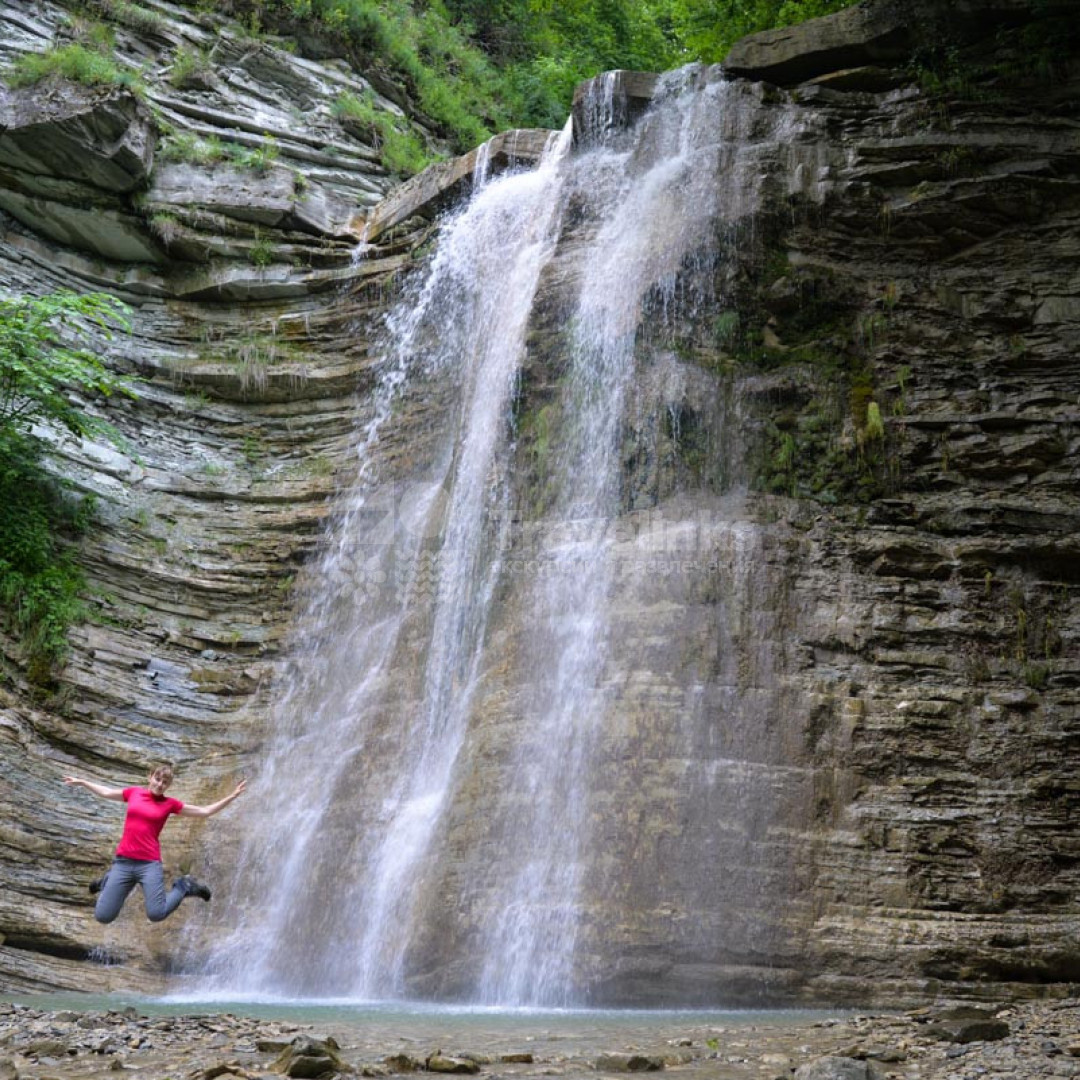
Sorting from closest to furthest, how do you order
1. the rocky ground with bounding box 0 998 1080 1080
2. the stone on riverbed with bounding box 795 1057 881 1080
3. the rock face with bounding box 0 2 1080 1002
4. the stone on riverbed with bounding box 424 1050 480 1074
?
the stone on riverbed with bounding box 795 1057 881 1080
the rocky ground with bounding box 0 998 1080 1080
the stone on riverbed with bounding box 424 1050 480 1074
the rock face with bounding box 0 2 1080 1002

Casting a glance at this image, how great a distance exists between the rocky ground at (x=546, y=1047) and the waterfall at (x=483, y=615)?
7.77ft

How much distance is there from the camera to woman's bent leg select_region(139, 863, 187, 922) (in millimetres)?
8075

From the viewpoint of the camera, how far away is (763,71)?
13961mm

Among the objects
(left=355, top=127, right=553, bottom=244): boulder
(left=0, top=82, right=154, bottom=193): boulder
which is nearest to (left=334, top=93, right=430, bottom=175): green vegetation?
(left=355, top=127, right=553, bottom=244): boulder

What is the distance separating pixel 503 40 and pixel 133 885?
22.1 meters

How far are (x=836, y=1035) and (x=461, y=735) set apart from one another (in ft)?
17.7

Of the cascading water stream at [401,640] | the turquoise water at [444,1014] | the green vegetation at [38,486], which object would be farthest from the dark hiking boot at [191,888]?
the green vegetation at [38,486]

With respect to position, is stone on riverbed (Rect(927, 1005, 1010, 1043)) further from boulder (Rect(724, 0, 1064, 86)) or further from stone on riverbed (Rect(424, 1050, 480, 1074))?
boulder (Rect(724, 0, 1064, 86))

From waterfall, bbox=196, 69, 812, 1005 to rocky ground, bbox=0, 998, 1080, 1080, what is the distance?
2368 millimetres

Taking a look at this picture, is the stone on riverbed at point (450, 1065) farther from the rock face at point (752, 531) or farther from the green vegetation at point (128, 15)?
the green vegetation at point (128, 15)

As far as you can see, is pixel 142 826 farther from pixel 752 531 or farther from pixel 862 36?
pixel 862 36

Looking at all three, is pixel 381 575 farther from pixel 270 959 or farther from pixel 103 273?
pixel 103 273

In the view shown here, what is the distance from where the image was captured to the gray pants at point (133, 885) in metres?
8.12

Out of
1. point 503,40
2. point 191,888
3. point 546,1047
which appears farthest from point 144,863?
point 503,40
